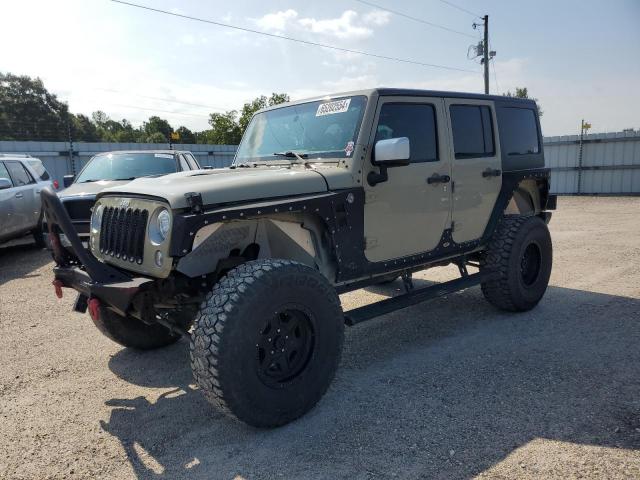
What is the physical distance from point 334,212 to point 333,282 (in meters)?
0.57

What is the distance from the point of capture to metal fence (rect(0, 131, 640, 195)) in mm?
17141

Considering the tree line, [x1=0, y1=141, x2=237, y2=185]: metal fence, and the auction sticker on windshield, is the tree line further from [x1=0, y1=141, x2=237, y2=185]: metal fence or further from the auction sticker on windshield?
the auction sticker on windshield

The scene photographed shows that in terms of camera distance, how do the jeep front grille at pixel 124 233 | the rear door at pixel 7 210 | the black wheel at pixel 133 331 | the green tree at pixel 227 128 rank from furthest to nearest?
the green tree at pixel 227 128 → the rear door at pixel 7 210 → the black wheel at pixel 133 331 → the jeep front grille at pixel 124 233

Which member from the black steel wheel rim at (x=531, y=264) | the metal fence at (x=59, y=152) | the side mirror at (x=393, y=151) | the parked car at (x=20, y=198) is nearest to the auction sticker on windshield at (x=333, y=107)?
the side mirror at (x=393, y=151)

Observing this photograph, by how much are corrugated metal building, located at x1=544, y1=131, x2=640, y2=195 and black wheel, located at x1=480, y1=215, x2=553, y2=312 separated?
15287 millimetres

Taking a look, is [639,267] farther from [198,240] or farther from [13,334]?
[13,334]

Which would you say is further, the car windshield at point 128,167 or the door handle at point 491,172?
the car windshield at point 128,167

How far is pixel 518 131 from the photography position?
5160 millimetres

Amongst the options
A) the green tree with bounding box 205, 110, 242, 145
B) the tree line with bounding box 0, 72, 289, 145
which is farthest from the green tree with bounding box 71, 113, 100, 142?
the green tree with bounding box 205, 110, 242, 145

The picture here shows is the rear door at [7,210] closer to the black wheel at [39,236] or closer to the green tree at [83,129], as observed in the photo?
the black wheel at [39,236]

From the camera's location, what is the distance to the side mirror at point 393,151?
132 inches

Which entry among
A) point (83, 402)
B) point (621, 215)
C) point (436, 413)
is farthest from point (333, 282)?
point (621, 215)

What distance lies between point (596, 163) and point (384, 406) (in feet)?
61.1

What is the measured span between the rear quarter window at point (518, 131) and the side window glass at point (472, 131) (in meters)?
0.23
